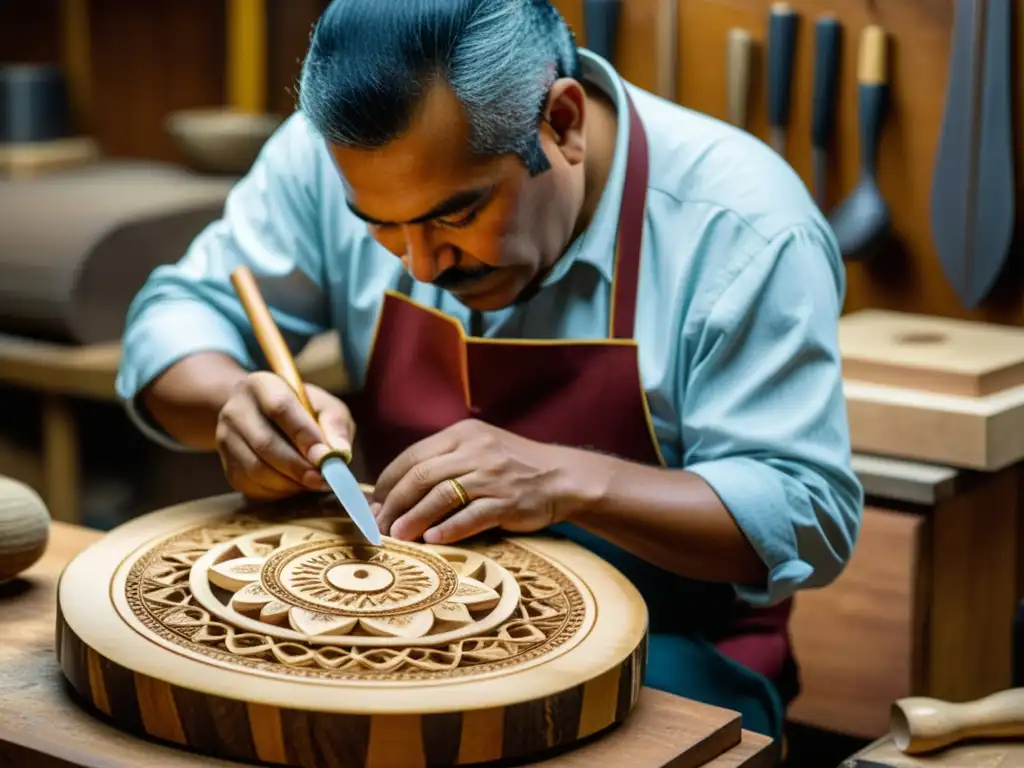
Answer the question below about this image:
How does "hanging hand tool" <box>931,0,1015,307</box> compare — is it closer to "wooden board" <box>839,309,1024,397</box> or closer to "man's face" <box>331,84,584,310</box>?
"wooden board" <box>839,309,1024,397</box>

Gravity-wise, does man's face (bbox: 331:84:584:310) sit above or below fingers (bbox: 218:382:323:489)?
above

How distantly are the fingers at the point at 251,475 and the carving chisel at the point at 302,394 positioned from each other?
9cm

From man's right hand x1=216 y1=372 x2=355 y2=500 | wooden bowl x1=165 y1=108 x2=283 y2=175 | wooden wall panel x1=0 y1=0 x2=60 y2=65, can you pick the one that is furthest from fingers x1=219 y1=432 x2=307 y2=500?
wooden wall panel x1=0 y1=0 x2=60 y2=65

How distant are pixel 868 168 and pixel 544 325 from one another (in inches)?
47.0

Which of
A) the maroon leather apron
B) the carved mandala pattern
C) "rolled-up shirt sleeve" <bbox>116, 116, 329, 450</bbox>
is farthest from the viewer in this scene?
"rolled-up shirt sleeve" <bbox>116, 116, 329, 450</bbox>

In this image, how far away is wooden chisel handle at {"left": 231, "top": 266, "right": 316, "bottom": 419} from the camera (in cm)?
211

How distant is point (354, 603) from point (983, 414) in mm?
1444

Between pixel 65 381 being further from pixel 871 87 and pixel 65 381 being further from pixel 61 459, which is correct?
pixel 871 87

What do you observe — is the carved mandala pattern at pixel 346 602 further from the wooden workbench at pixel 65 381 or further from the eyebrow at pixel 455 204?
the wooden workbench at pixel 65 381

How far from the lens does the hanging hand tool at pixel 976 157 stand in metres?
3.01

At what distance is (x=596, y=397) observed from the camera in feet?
7.35

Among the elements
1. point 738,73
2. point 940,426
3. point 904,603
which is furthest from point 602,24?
point 904,603

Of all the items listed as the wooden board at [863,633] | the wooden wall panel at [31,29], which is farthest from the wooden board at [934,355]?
the wooden wall panel at [31,29]

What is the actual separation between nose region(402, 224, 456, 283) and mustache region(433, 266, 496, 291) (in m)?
0.01
